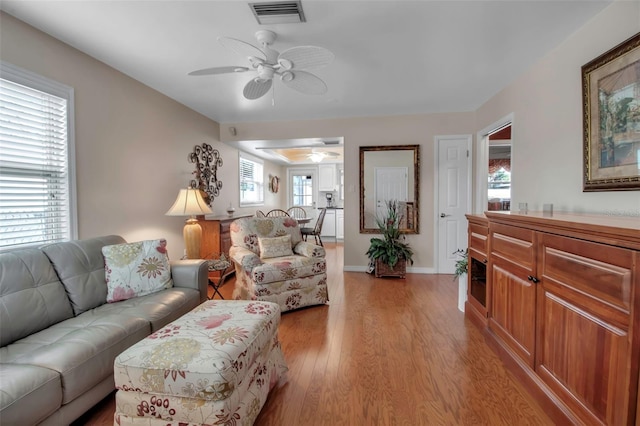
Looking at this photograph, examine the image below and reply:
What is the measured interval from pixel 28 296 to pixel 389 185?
397 cm

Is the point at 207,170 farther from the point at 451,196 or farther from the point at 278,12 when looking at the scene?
the point at 451,196

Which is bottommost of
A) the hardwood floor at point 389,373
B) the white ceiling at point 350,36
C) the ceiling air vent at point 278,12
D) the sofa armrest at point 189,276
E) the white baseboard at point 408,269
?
the hardwood floor at point 389,373

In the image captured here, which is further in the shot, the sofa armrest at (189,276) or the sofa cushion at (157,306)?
the sofa armrest at (189,276)

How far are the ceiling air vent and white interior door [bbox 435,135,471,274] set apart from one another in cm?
299

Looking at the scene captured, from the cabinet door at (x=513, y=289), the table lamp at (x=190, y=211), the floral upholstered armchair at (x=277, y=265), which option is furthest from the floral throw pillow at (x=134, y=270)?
the cabinet door at (x=513, y=289)

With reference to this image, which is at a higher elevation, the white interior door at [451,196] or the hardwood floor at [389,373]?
the white interior door at [451,196]

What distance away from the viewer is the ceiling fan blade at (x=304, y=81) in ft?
7.10

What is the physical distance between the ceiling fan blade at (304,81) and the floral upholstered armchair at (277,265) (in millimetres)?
1595

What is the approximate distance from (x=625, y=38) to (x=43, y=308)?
3854 millimetres

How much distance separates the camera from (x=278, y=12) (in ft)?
5.98

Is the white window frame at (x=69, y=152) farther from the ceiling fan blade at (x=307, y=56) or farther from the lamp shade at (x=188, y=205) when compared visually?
the ceiling fan blade at (x=307, y=56)

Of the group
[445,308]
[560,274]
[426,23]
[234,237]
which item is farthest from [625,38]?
[234,237]

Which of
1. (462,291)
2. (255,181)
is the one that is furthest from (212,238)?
(462,291)

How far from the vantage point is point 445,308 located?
2.90 m
